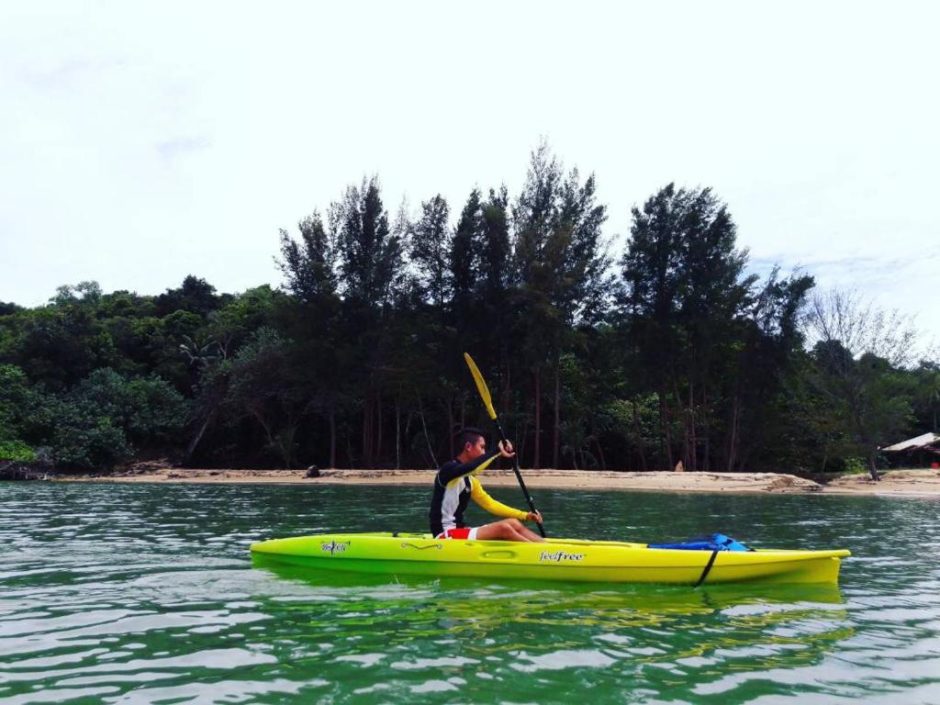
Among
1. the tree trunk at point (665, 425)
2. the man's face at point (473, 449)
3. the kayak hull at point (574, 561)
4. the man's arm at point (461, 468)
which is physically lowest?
the kayak hull at point (574, 561)

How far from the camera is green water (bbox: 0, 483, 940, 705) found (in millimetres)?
3896

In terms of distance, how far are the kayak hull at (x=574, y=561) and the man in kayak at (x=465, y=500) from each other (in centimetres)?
22

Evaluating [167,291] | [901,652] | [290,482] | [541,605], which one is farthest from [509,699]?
[167,291]

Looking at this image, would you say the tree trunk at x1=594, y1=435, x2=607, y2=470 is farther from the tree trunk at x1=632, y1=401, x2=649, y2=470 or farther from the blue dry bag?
the blue dry bag

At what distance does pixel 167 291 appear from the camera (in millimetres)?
43000

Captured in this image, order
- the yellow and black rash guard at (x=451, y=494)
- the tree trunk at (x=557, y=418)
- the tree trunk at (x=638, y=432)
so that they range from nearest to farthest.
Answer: the yellow and black rash guard at (x=451, y=494) < the tree trunk at (x=557, y=418) < the tree trunk at (x=638, y=432)

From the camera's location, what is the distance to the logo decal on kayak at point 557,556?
6785 millimetres

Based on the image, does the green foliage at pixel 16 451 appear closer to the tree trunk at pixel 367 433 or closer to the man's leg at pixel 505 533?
the tree trunk at pixel 367 433

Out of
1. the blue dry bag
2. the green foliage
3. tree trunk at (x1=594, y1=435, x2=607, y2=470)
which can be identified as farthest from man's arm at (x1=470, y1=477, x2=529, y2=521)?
the green foliage

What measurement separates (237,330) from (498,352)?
536 inches

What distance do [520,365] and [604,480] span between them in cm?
592

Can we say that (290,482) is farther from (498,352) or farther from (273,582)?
(273,582)

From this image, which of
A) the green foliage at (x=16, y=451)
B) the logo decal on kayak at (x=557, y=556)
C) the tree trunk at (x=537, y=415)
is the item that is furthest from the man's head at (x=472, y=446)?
the green foliage at (x=16, y=451)

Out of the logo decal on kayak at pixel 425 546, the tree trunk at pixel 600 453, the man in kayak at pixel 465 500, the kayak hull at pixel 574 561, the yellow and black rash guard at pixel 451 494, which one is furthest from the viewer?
the tree trunk at pixel 600 453
